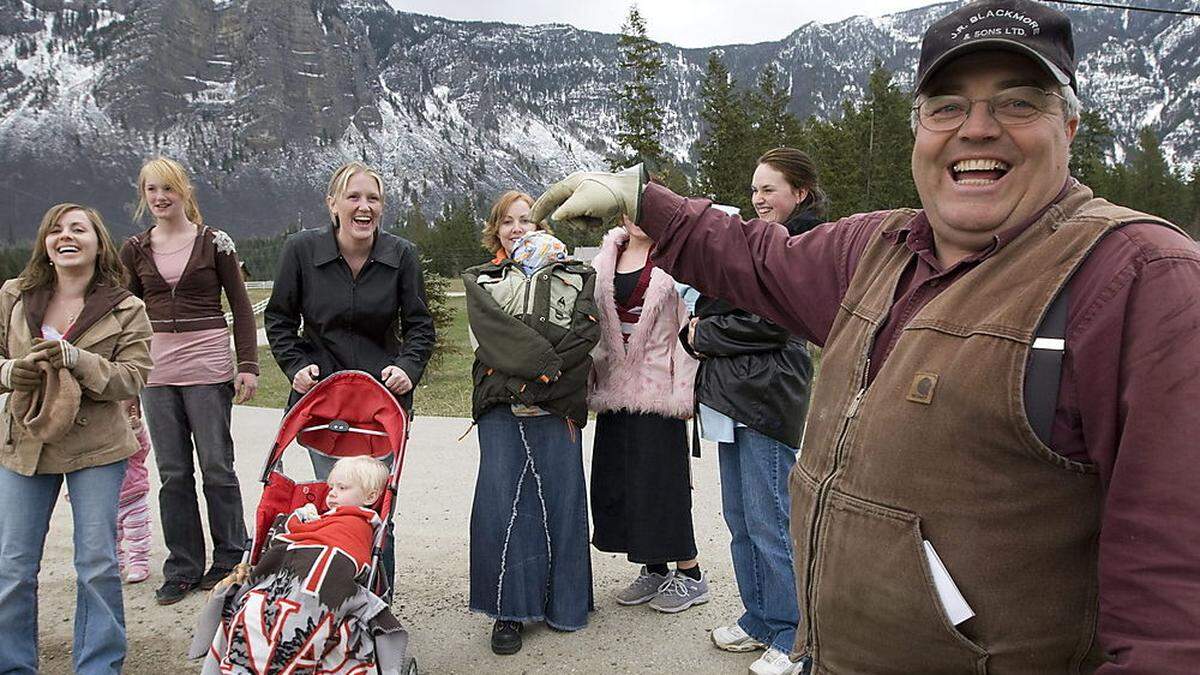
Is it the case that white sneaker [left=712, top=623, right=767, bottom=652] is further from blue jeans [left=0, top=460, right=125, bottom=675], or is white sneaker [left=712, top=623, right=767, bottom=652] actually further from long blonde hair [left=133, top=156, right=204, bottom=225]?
long blonde hair [left=133, top=156, right=204, bottom=225]

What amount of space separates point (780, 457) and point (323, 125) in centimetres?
19861

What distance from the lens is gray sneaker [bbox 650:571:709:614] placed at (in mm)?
4191

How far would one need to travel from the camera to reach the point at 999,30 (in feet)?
5.04

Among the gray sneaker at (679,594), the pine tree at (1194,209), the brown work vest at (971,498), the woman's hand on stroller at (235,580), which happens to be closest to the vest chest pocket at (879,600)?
the brown work vest at (971,498)

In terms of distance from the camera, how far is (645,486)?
4141 mm

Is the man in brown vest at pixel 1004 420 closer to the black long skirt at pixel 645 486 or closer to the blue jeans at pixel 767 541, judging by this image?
the blue jeans at pixel 767 541

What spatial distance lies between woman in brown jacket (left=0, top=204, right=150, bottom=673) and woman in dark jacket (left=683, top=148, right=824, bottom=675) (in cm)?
249

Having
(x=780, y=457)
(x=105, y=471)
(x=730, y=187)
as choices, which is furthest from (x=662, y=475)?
(x=730, y=187)

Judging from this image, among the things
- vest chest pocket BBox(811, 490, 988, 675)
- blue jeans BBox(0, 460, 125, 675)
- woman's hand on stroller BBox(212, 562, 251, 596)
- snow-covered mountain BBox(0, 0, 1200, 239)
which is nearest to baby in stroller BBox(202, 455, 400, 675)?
woman's hand on stroller BBox(212, 562, 251, 596)

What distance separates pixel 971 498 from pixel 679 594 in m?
3.04

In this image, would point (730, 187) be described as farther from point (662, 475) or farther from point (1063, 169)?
point (1063, 169)

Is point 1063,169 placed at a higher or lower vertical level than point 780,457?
higher

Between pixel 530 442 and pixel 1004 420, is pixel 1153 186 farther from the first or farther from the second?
pixel 1004 420

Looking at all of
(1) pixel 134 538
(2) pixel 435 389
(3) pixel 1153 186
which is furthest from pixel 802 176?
(3) pixel 1153 186
